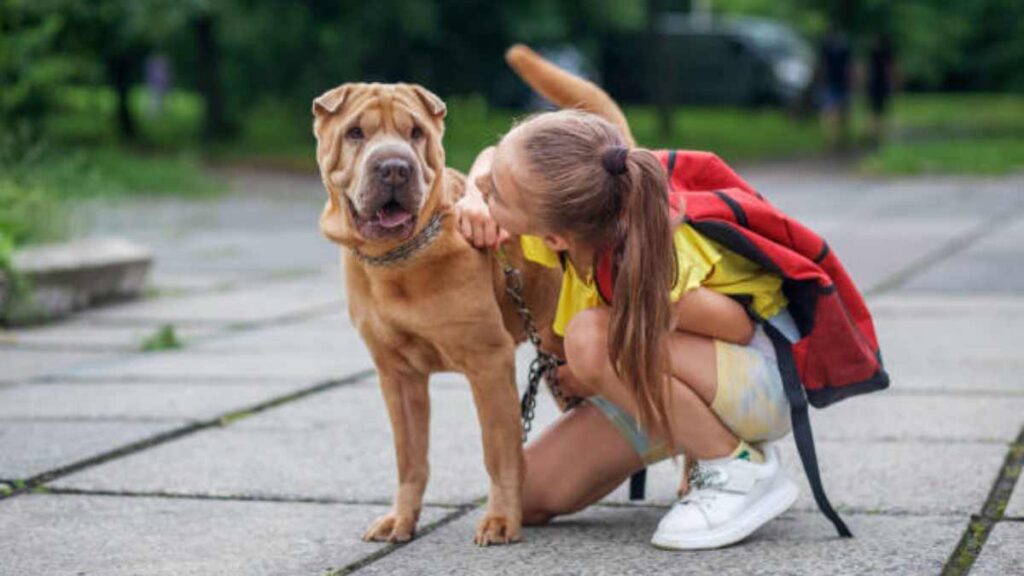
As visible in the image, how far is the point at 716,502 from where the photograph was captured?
13.0 ft

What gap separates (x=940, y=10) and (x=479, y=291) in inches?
906

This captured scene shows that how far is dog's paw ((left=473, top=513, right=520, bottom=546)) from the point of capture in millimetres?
4043

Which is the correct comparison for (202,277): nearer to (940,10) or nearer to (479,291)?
(479,291)

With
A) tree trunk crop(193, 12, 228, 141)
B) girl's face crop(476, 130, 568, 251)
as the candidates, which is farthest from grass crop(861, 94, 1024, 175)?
girl's face crop(476, 130, 568, 251)

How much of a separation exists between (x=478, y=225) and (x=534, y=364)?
0.63 metres

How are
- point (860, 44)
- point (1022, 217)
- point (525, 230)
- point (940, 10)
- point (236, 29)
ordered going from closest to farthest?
point (525, 230) → point (1022, 217) → point (236, 29) → point (940, 10) → point (860, 44)

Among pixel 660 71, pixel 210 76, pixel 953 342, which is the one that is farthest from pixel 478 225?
pixel 660 71

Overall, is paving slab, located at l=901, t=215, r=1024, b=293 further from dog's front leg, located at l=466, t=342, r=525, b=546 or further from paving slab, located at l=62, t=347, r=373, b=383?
Result: dog's front leg, located at l=466, t=342, r=525, b=546

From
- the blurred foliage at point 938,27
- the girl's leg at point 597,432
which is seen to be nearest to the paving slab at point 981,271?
the girl's leg at point 597,432

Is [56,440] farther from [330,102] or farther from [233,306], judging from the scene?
[233,306]

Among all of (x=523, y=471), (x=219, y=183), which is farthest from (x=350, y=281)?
(x=219, y=183)

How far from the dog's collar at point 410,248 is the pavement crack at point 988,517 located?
4.50 ft

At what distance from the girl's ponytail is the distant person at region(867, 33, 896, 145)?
77.6ft

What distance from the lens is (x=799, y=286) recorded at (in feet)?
13.3
